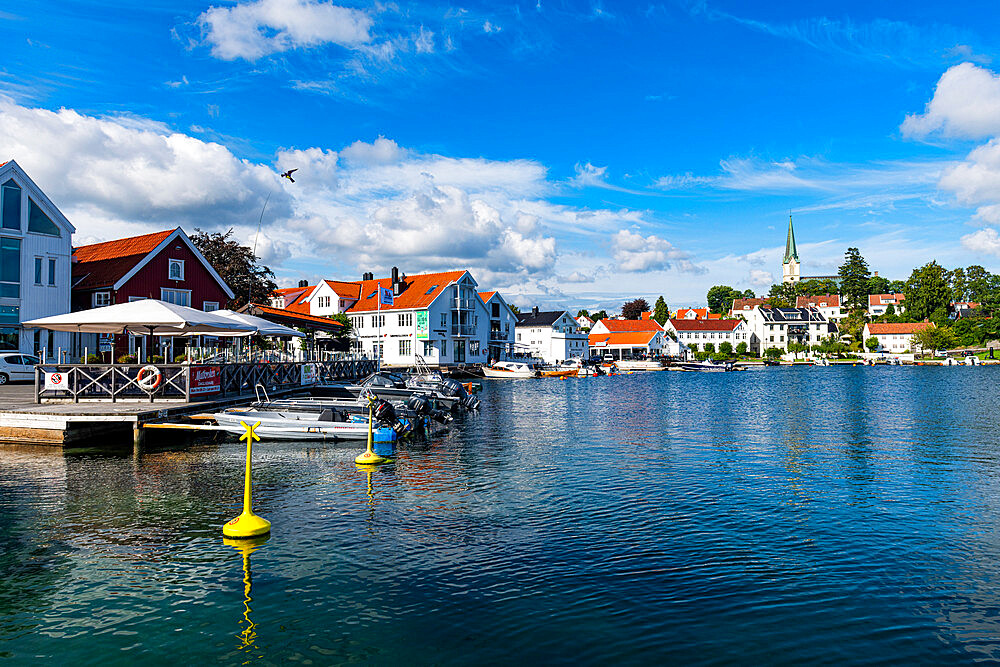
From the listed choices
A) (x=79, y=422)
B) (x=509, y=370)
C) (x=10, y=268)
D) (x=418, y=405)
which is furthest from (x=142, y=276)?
(x=509, y=370)

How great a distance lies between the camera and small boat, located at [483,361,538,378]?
252 ft

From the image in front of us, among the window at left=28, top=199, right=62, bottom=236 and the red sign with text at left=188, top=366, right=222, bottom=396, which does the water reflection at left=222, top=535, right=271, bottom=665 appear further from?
the window at left=28, top=199, right=62, bottom=236

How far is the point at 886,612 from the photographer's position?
9586 millimetres

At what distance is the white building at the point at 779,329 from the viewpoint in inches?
6033

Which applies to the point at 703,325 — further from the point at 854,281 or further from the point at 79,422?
the point at 79,422

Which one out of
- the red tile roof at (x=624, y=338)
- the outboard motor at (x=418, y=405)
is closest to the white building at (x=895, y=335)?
the red tile roof at (x=624, y=338)

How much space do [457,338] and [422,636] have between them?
232ft

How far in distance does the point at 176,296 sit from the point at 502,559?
36.9 meters

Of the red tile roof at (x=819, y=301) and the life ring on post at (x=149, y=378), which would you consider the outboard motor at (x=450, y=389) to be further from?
the red tile roof at (x=819, y=301)

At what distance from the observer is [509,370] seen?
77.4 metres

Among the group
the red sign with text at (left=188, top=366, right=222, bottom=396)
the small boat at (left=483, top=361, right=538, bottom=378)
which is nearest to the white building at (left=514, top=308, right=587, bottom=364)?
the small boat at (left=483, top=361, right=538, bottom=378)

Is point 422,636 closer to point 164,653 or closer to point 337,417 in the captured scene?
point 164,653

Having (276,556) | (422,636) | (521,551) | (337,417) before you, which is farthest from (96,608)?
(337,417)

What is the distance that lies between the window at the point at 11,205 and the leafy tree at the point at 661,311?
157657mm
